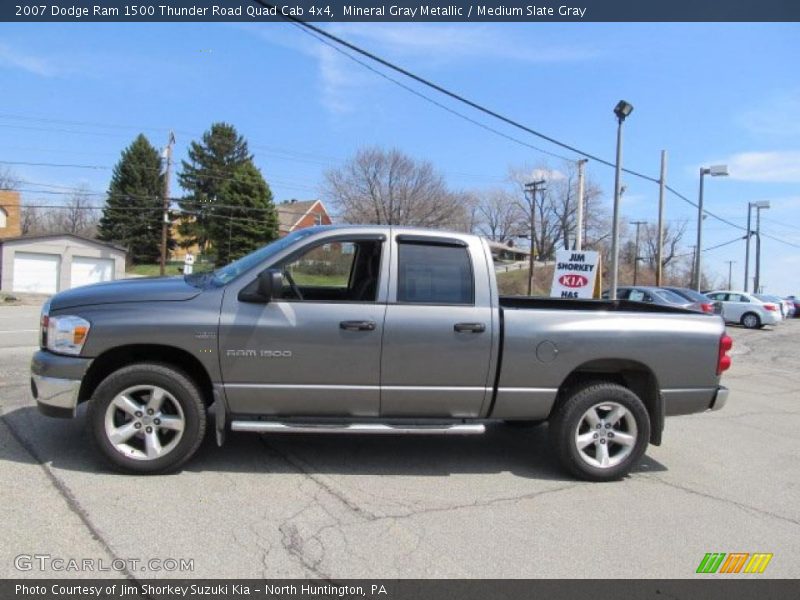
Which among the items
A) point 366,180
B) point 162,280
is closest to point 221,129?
point 366,180

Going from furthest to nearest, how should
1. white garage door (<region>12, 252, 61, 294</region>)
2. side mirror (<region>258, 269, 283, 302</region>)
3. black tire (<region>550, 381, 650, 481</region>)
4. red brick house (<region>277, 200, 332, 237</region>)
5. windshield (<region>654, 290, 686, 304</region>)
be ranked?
red brick house (<region>277, 200, 332, 237</region>) → white garage door (<region>12, 252, 61, 294</region>) → windshield (<region>654, 290, 686, 304</region>) → black tire (<region>550, 381, 650, 481</region>) → side mirror (<region>258, 269, 283, 302</region>)

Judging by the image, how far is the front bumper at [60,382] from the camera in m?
4.27

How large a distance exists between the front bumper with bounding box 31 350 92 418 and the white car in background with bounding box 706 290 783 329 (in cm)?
2844

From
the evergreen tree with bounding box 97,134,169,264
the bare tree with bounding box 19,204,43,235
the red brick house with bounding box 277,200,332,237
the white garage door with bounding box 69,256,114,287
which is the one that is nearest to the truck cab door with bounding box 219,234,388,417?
the white garage door with bounding box 69,256,114,287

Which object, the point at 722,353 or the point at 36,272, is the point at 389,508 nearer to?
the point at 722,353

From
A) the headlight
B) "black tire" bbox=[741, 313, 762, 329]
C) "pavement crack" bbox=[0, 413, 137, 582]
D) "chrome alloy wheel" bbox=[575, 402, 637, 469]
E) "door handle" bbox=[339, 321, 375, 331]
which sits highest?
"door handle" bbox=[339, 321, 375, 331]

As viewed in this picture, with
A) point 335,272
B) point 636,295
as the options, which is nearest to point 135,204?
point 636,295

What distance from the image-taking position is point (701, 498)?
4609 mm

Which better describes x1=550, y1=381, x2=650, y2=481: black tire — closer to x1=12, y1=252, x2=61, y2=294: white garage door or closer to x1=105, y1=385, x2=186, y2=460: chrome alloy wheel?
x1=105, y1=385, x2=186, y2=460: chrome alloy wheel

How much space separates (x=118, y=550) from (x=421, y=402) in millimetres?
2201

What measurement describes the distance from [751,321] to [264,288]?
28.2m

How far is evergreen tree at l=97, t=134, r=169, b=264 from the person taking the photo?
5869cm

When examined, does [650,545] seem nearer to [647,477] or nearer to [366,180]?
[647,477]

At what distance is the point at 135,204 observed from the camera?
5806 centimetres
